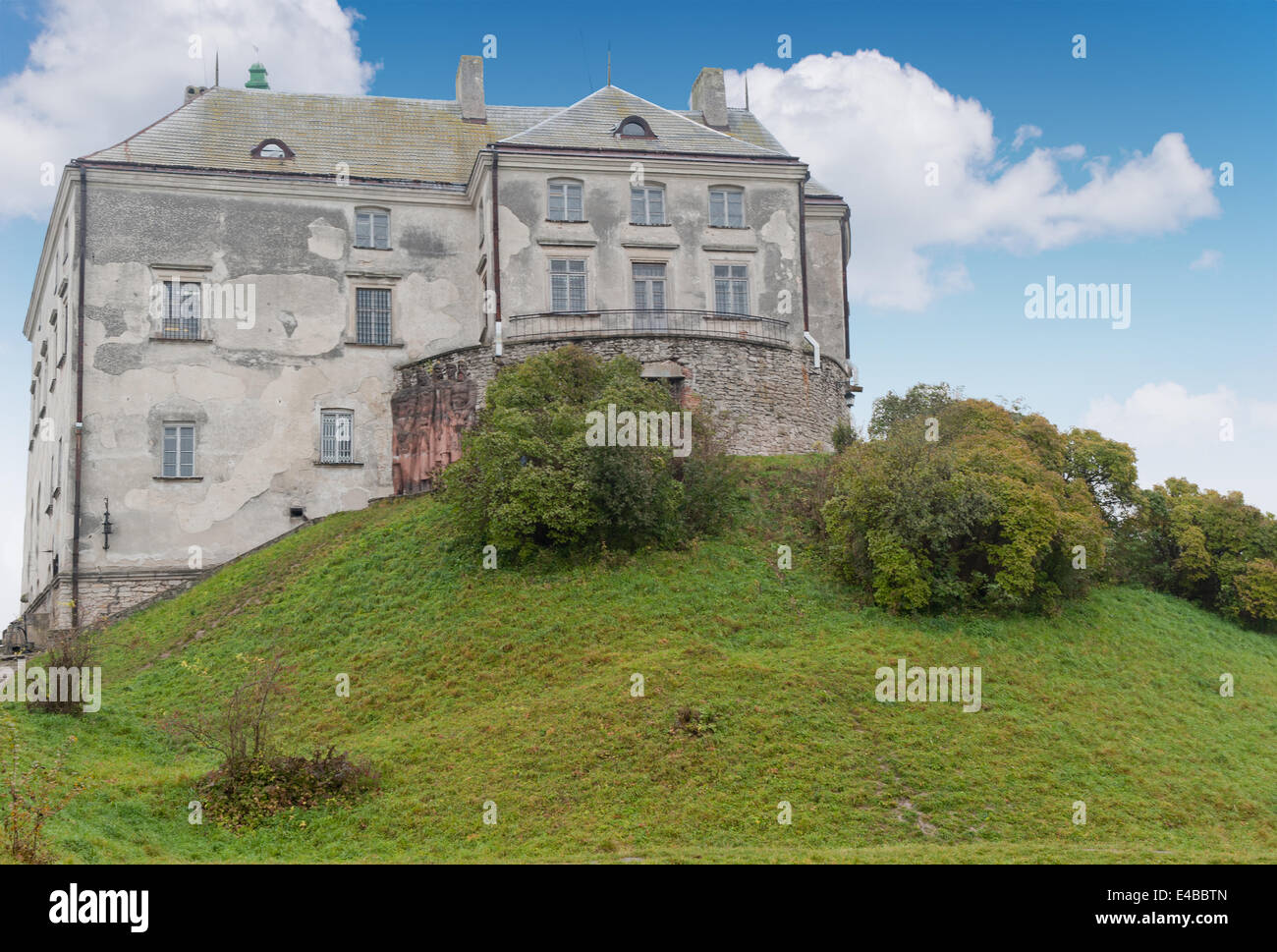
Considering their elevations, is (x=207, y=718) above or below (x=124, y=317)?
below

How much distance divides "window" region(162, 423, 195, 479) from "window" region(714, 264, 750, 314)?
15.8 m

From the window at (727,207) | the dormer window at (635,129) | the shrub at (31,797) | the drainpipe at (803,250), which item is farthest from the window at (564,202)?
the shrub at (31,797)

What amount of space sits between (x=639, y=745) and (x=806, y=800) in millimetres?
2893

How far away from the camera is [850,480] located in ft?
91.0

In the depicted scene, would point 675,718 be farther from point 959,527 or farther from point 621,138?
point 621,138

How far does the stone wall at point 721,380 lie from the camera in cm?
3494

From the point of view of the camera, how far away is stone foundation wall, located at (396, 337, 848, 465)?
34938 mm

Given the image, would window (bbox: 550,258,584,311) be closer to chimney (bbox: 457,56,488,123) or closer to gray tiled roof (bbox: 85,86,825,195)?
gray tiled roof (bbox: 85,86,825,195)

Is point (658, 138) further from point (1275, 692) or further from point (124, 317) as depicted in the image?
point (1275, 692)

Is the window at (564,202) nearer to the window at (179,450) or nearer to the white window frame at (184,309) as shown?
the white window frame at (184,309)

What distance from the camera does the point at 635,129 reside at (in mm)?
39469
